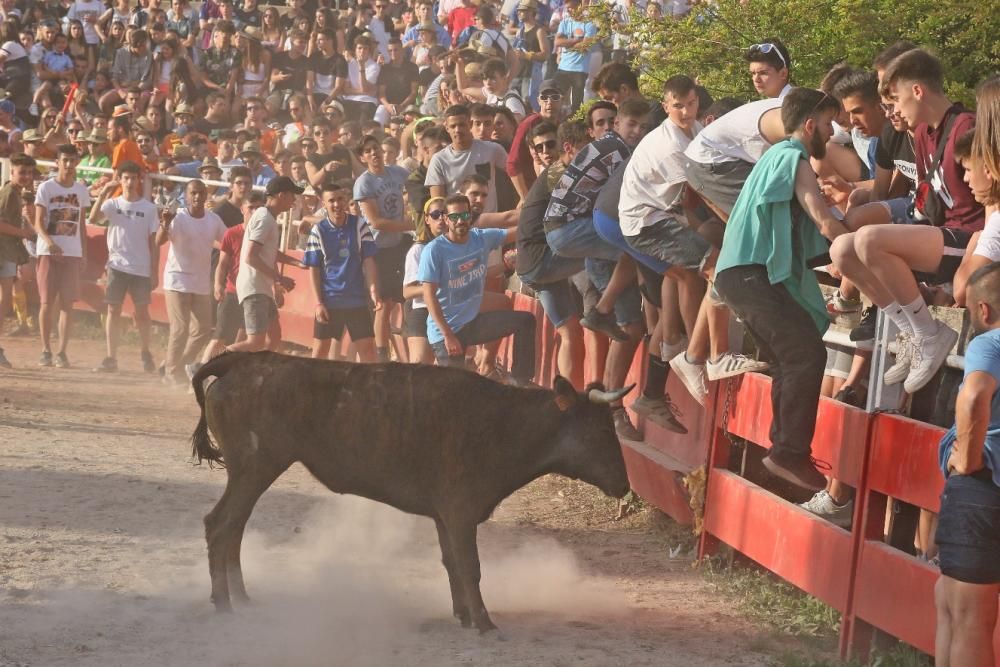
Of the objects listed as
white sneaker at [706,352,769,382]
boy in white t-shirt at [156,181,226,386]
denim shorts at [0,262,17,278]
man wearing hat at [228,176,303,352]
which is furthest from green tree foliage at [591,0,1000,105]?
denim shorts at [0,262,17,278]

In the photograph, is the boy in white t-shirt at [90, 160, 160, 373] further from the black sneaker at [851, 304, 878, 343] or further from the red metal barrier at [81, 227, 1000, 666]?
the black sneaker at [851, 304, 878, 343]

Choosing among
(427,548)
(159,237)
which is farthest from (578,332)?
(159,237)

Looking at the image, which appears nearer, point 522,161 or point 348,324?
point 522,161

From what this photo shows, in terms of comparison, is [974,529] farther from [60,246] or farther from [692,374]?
[60,246]

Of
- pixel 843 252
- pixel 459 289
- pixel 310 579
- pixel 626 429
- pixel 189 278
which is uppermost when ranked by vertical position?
pixel 843 252

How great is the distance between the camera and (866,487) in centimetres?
682

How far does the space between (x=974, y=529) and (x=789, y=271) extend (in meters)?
1.86

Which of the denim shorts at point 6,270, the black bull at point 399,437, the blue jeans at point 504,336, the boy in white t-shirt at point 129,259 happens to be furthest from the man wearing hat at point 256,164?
the black bull at point 399,437

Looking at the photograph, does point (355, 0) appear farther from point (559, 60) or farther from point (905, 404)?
point (905, 404)

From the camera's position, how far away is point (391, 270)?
14039 mm

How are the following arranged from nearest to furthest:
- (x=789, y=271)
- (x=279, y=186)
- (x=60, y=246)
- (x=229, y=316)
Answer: (x=789, y=271), (x=279, y=186), (x=229, y=316), (x=60, y=246)

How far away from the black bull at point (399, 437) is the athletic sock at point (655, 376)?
1281mm

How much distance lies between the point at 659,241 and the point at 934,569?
8.89 feet

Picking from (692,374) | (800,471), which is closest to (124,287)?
(692,374)
